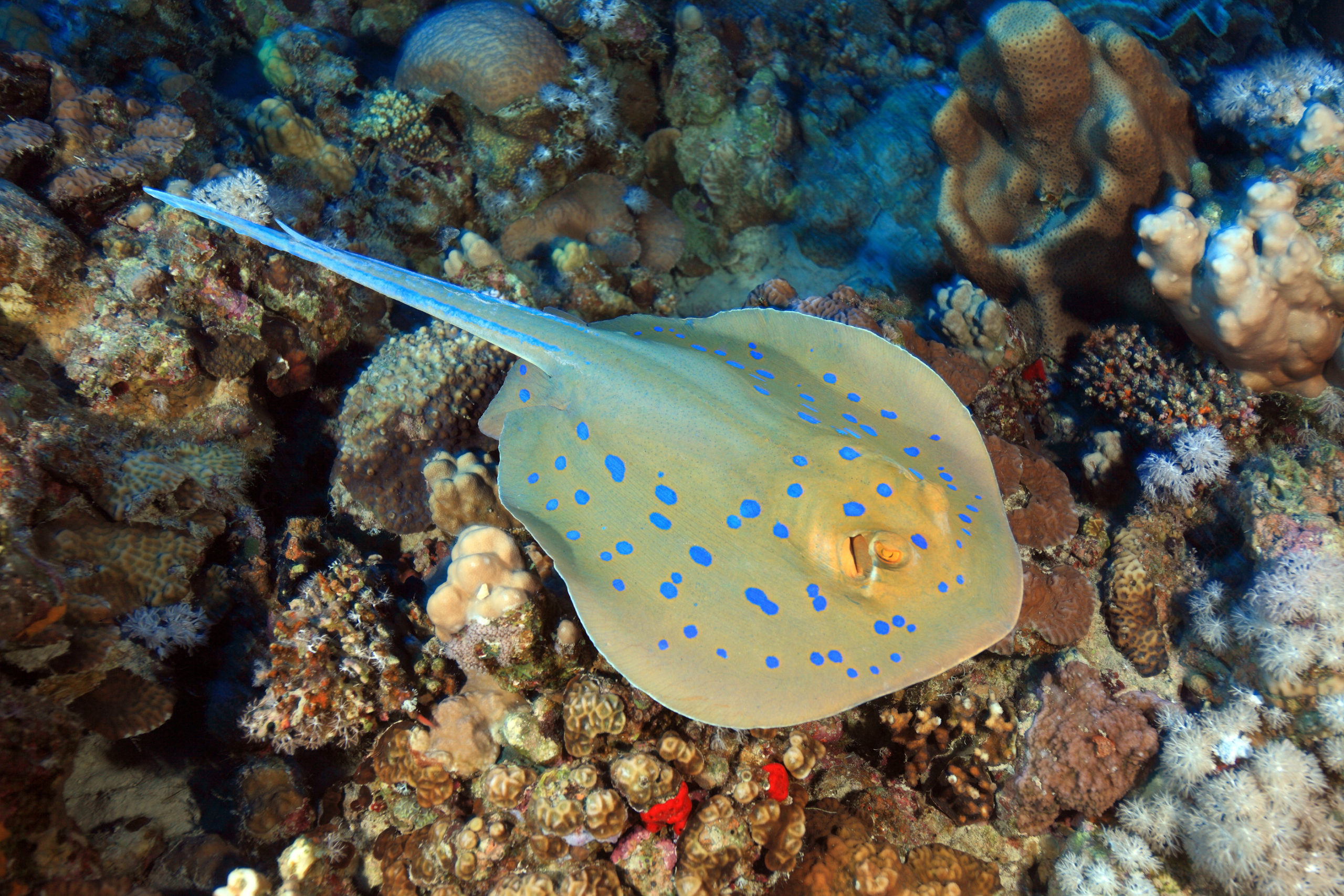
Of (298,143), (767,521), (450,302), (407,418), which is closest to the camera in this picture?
(767,521)

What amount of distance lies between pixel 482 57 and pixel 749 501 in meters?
6.79

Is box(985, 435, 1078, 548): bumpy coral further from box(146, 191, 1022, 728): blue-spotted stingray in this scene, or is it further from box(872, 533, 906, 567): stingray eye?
box(872, 533, 906, 567): stingray eye

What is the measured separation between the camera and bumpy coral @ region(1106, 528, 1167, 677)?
3.97m

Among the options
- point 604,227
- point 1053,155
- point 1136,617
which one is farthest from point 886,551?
point 604,227

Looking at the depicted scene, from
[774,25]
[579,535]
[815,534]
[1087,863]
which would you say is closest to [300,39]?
[774,25]

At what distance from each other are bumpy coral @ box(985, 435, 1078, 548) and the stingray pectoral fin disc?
0.98 meters

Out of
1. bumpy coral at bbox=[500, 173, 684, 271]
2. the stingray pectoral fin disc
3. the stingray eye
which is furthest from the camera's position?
bumpy coral at bbox=[500, 173, 684, 271]

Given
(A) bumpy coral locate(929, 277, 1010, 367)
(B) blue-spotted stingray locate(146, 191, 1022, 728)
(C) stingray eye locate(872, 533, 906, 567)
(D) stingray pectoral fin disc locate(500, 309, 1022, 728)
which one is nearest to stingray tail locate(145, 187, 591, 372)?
(B) blue-spotted stingray locate(146, 191, 1022, 728)

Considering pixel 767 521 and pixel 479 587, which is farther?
pixel 479 587

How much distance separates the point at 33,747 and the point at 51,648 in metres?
0.50

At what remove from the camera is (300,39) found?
7.61 metres

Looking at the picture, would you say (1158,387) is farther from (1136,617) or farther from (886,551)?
(886,551)

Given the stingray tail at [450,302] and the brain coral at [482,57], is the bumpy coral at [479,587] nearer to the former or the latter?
the stingray tail at [450,302]

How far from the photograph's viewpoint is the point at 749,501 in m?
3.33
